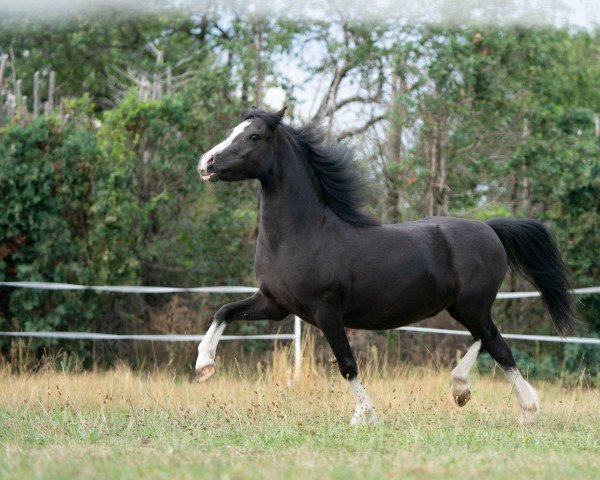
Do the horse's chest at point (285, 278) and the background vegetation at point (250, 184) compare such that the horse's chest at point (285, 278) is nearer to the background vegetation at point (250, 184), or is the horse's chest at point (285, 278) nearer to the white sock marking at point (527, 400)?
the white sock marking at point (527, 400)

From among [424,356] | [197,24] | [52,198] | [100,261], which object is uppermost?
[197,24]

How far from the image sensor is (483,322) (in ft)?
23.5

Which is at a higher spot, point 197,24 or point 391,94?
point 197,24

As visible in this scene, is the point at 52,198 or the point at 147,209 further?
the point at 147,209

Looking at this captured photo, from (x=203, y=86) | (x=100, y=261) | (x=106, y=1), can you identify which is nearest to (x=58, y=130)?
(x=100, y=261)

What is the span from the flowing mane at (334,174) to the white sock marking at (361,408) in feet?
3.77

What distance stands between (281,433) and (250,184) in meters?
8.73

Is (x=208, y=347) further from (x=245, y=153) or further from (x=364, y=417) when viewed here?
(x=245, y=153)

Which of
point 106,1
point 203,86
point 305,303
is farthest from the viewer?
point 106,1

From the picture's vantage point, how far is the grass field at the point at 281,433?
4.32 m

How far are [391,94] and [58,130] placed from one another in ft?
16.9

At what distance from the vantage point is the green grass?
14.2 feet

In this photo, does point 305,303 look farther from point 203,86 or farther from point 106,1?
point 106,1

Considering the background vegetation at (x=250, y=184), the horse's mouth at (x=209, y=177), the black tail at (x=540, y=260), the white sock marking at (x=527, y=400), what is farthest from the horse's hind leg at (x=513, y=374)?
the background vegetation at (x=250, y=184)
